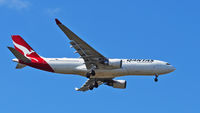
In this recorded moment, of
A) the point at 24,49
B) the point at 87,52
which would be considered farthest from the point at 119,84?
the point at 24,49

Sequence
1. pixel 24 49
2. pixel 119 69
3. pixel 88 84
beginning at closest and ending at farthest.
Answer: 1. pixel 119 69
2. pixel 24 49
3. pixel 88 84

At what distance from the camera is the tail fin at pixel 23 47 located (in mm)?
66562

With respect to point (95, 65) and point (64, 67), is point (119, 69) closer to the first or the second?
point (95, 65)

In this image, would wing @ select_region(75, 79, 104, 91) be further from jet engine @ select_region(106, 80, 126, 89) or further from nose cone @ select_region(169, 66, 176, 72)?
nose cone @ select_region(169, 66, 176, 72)

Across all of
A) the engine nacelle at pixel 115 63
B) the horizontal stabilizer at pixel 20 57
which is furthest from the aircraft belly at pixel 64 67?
the engine nacelle at pixel 115 63

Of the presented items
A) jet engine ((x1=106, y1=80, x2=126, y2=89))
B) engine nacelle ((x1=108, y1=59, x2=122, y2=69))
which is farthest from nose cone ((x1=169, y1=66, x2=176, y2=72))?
jet engine ((x1=106, y1=80, x2=126, y2=89))

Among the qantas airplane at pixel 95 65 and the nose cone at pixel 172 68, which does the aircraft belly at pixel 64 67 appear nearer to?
the qantas airplane at pixel 95 65

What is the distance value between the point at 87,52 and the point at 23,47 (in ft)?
44.2

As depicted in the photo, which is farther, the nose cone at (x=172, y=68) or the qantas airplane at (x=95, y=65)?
the nose cone at (x=172, y=68)

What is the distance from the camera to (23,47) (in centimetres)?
6762

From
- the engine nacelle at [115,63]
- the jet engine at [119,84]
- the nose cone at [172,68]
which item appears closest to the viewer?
the engine nacelle at [115,63]

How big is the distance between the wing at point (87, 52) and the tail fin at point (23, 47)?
975 cm

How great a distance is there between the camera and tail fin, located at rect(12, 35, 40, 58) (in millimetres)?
66562

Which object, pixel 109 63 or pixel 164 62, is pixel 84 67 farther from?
pixel 164 62
